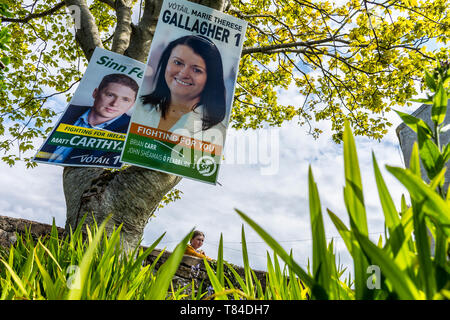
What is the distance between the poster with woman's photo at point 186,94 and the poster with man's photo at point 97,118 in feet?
2.20

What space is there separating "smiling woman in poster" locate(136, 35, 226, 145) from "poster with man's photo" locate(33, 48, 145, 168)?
0.75m

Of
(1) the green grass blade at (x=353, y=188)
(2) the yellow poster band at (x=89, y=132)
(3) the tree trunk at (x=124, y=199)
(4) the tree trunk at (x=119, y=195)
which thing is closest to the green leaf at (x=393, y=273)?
(1) the green grass blade at (x=353, y=188)

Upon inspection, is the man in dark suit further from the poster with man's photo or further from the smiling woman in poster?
the smiling woman in poster

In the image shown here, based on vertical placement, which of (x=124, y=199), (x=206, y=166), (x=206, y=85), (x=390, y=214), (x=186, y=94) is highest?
(x=206, y=85)

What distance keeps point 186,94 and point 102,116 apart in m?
1.23

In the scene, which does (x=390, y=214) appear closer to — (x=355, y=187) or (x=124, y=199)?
(x=355, y=187)

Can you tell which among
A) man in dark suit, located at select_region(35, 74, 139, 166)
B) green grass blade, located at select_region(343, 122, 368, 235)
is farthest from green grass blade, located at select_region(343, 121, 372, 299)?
man in dark suit, located at select_region(35, 74, 139, 166)

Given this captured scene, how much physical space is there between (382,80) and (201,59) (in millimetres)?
4084

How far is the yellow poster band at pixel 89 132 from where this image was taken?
3062 millimetres

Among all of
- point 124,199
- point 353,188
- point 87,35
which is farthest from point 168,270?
point 87,35

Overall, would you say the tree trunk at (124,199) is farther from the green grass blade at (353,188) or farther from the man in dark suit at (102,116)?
the green grass blade at (353,188)

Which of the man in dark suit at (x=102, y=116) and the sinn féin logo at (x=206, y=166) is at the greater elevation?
the man in dark suit at (x=102, y=116)

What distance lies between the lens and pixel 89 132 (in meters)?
3.16
